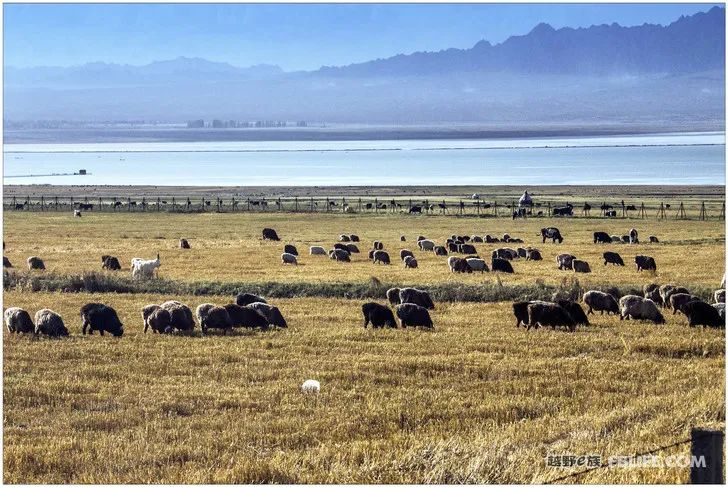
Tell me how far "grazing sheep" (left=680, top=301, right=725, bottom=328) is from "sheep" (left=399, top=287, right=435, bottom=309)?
19.7ft

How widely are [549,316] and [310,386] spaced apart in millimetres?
7856

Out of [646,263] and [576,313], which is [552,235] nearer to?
[646,263]

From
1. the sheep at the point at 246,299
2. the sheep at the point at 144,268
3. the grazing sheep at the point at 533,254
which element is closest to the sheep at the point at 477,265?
the grazing sheep at the point at 533,254

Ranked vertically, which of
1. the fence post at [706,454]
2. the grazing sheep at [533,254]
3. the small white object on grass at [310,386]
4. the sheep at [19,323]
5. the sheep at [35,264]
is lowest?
the grazing sheep at [533,254]

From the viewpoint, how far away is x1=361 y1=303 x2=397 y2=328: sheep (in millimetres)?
20500

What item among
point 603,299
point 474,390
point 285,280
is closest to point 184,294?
point 285,280

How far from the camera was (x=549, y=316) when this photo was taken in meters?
20.5

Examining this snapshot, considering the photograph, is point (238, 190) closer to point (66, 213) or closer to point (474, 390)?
point (66, 213)

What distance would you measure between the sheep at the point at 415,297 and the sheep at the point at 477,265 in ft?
33.3

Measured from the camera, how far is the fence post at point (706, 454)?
7074mm

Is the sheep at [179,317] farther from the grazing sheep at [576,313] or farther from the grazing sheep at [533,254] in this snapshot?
the grazing sheep at [533,254]

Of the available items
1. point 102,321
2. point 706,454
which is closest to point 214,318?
point 102,321

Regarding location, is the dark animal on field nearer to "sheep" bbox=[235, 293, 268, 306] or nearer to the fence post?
"sheep" bbox=[235, 293, 268, 306]

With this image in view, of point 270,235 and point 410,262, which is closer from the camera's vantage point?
point 410,262
